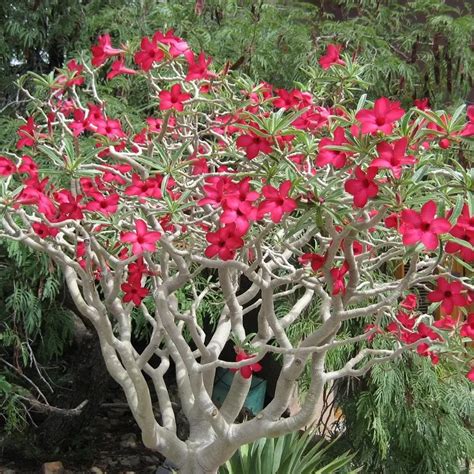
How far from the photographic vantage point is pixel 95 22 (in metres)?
3.71

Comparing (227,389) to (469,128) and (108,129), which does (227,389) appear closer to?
(108,129)

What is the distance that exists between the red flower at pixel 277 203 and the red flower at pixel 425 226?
251 mm

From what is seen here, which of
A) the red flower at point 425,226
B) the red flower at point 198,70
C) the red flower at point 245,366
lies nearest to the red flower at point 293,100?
the red flower at point 198,70

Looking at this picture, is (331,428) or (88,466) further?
(331,428)

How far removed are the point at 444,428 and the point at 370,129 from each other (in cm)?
232

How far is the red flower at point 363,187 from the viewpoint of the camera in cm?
145

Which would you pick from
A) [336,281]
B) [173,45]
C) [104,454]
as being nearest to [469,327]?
[336,281]

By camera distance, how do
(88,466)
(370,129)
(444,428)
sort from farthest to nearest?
(88,466) → (444,428) → (370,129)

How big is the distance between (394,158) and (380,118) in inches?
3.6

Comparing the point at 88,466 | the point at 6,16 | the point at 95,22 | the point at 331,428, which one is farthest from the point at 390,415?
the point at 6,16

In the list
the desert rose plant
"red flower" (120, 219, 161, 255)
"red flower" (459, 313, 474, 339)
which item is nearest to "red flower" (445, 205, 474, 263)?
the desert rose plant

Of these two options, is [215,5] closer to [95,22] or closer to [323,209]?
[95,22]

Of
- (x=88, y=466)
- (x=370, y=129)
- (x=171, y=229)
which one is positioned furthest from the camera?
(x=88, y=466)

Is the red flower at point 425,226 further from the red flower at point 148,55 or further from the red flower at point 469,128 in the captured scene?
the red flower at point 148,55
